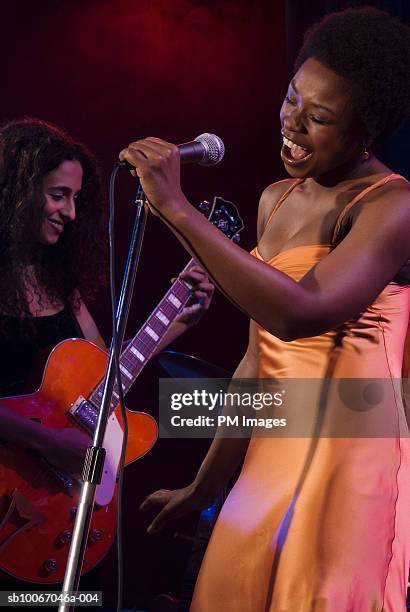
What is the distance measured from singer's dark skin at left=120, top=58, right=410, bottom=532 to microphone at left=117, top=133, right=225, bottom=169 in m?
0.07

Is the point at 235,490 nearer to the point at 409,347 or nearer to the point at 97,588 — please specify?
the point at 409,347

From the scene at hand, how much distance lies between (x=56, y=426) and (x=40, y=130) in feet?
3.89

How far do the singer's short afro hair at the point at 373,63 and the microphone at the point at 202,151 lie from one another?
0.84 feet

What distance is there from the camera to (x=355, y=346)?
141cm

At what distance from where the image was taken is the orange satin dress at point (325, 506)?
1311 millimetres

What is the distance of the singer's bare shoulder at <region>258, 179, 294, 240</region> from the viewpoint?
5.62 ft

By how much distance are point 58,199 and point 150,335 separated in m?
0.64

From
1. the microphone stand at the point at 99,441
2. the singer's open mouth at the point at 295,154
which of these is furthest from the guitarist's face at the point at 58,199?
the microphone stand at the point at 99,441

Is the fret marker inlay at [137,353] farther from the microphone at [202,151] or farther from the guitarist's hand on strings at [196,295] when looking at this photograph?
the microphone at [202,151]

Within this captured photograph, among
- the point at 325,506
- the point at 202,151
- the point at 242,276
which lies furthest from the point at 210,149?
the point at 325,506

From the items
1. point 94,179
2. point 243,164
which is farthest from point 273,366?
point 243,164

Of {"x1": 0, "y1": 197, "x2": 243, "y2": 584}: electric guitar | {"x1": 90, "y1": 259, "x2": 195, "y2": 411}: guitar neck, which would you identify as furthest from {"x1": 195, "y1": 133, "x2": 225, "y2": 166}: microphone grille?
{"x1": 90, "y1": 259, "x2": 195, "y2": 411}: guitar neck

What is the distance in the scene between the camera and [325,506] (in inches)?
52.6

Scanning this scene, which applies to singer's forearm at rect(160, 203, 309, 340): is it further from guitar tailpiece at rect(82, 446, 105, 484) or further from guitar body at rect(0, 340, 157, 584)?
guitar body at rect(0, 340, 157, 584)
